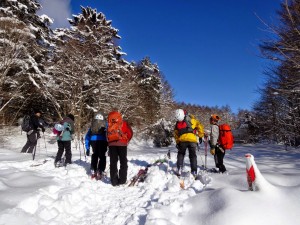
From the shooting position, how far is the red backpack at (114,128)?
280 inches

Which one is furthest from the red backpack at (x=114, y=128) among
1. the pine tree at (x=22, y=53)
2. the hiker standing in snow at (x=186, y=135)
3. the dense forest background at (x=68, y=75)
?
the pine tree at (x=22, y=53)

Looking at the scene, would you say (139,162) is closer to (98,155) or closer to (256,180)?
A: (98,155)

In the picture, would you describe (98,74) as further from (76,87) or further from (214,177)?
(214,177)

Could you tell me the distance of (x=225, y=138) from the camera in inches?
306

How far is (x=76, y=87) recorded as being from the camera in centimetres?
1967

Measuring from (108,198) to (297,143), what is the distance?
72.0 feet

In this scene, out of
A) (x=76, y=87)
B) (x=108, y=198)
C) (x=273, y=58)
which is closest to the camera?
(x=108, y=198)

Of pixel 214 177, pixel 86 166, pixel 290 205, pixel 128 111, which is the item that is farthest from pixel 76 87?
pixel 290 205

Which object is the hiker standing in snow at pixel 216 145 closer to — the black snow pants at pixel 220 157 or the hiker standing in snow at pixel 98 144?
the black snow pants at pixel 220 157

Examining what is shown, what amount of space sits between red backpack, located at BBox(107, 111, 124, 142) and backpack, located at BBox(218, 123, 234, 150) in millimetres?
2787

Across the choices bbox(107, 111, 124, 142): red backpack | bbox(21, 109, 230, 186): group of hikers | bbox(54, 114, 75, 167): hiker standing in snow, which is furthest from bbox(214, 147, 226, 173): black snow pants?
bbox(54, 114, 75, 167): hiker standing in snow

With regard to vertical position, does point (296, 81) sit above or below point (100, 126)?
above

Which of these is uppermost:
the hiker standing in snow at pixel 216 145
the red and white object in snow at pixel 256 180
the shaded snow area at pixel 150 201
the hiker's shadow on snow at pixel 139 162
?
the hiker standing in snow at pixel 216 145

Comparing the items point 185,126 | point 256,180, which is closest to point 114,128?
point 185,126
